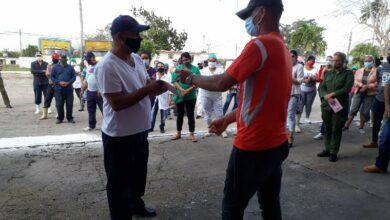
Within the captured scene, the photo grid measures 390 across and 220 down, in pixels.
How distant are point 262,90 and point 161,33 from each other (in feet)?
126

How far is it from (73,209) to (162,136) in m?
3.60

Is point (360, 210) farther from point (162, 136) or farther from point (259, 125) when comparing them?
point (162, 136)

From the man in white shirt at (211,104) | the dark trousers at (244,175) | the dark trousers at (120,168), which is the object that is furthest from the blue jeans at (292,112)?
the dark trousers at (244,175)

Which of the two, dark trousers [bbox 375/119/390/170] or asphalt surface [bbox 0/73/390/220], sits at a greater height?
dark trousers [bbox 375/119/390/170]

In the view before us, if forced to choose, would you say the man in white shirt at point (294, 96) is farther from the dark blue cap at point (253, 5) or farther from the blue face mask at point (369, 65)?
the dark blue cap at point (253, 5)

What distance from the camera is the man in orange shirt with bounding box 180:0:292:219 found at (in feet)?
6.58

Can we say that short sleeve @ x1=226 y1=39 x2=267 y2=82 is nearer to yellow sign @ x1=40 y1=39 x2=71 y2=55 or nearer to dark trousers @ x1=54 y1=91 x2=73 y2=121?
dark trousers @ x1=54 y1=91 x2=73 y2=121

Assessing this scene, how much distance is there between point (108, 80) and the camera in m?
2.56

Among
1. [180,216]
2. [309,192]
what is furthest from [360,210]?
[180,216]

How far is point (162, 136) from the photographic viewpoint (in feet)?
22.9

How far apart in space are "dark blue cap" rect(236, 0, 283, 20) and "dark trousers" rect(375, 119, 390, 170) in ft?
11.3

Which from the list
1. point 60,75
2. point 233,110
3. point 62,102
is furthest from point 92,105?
point 233,110

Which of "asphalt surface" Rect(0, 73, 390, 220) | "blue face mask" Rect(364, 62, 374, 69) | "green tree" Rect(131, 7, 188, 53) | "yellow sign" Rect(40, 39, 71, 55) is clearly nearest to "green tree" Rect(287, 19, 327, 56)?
"green tree" Rect(131, 7, 188, 53)

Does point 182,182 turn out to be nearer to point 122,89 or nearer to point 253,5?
point 122,89
